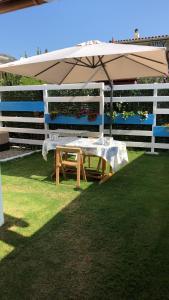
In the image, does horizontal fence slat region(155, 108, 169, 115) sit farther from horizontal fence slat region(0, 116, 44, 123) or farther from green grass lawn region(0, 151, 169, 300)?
horizontal fence slat region(0, 116, 44, 123)

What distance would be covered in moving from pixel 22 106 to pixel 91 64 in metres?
3.52

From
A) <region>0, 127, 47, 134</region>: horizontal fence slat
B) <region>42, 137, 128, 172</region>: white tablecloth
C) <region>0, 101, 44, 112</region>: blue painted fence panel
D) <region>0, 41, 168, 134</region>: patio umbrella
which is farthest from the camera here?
<region>0, 127, 47, 134</region>: horizontal fence slat

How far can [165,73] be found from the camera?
584 cm

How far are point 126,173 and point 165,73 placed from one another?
232 centimetres

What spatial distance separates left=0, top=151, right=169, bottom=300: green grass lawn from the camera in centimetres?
235

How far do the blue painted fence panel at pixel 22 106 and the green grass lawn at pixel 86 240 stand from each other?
3650 mm

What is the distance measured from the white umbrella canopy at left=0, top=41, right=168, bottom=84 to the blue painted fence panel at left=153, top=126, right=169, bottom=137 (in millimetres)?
1738

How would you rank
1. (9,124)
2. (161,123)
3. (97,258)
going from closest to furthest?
(97,258) < (161,123) < (9,124)

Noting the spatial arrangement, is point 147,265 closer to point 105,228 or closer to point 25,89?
point 105,228

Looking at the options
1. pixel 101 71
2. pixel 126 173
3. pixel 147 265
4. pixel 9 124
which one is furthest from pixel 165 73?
pixel 9 124

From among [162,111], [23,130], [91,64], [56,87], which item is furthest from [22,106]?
[162,111]

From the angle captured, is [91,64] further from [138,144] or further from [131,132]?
[138,144]

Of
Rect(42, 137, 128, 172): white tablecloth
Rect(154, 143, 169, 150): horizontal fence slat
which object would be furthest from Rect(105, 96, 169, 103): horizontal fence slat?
Rect(42, 137, 128, 172): white tablecloth

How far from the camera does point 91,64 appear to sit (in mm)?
5945
